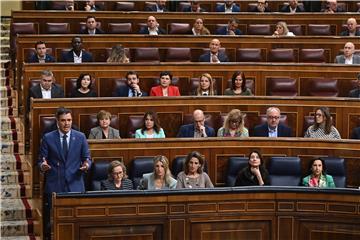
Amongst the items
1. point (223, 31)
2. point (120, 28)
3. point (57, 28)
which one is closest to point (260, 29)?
point (223, 31)

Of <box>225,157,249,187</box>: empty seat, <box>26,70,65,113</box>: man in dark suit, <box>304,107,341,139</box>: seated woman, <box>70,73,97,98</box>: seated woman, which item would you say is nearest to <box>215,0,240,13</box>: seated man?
<box>70,73,97,98</box>: seated woman

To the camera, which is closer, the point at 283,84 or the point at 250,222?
the point at 250,222

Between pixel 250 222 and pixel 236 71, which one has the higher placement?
pixel 236 71

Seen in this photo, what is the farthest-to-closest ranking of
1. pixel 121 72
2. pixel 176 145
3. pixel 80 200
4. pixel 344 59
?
pixel 344 59
pixel 121 72
pixel 176 145
pixel 80 200

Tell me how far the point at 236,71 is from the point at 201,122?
44.3 inches

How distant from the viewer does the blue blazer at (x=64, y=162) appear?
462 cm

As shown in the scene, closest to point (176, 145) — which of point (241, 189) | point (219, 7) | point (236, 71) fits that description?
point (241, 189)

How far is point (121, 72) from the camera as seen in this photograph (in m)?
6.29

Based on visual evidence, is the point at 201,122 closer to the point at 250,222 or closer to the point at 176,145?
the point at 176,145

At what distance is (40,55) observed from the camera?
6.39m

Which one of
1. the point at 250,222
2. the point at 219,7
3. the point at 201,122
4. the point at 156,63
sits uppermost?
the point at 219,7

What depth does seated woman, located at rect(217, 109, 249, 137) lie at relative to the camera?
5336 millimetres

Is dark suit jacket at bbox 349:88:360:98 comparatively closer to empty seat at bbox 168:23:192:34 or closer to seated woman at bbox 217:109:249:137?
seated woman at bbox 217:109:249:137

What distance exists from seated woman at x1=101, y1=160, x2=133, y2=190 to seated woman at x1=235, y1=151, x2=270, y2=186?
2.05 ft
